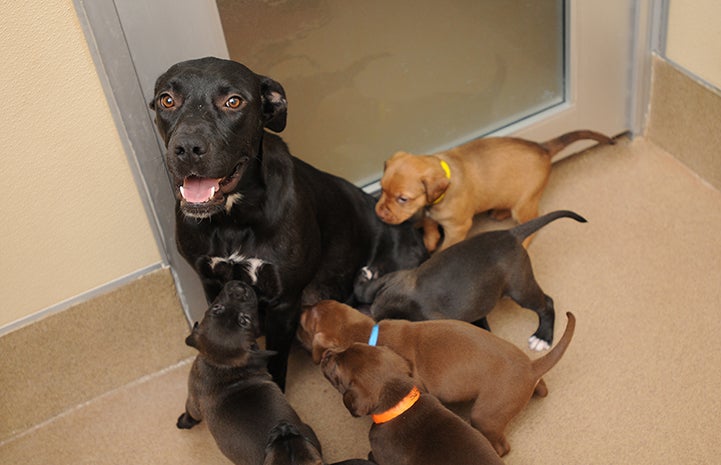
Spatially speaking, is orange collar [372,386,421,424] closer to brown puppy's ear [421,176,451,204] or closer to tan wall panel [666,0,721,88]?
brown puppy's ear [421,176,451,204]

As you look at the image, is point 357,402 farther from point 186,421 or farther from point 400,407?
point 186,421

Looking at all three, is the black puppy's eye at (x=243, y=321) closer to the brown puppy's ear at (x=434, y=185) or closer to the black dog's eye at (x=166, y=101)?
the black dog's eye at (x=166, y=101)

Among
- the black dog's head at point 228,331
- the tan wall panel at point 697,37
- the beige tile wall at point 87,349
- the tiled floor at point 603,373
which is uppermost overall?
the tan wall panel at point 697,37

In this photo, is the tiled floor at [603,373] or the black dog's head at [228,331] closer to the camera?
the black dog's head at [228,331]

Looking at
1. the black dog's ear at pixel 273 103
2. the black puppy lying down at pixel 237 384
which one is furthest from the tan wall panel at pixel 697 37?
the black puppy lying down at pixel 237 384

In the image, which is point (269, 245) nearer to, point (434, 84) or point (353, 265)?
point (353, 265)

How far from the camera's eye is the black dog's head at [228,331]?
91.8 inches

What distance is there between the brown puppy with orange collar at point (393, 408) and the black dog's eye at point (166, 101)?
29.1 inches

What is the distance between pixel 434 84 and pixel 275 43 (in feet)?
2.20

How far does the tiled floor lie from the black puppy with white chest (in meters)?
0.33

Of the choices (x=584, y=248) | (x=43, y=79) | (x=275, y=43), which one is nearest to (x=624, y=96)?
(x=584, y=248)

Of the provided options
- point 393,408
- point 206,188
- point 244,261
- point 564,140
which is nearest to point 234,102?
point 206,188

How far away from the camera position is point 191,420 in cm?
268

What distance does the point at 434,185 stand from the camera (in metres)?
2.74
